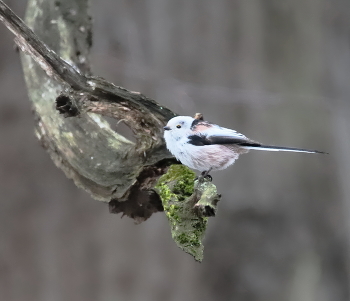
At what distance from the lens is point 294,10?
5.81 ft

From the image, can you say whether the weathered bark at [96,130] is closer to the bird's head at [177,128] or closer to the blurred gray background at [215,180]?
the bird's head at [177,128]

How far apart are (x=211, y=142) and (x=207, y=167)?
0.05 m

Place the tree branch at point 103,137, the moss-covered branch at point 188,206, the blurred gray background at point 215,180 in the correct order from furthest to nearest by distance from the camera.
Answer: the blurred gray background at point 215,180 < the tree branch at point 103,137 < the moss-covered branch at point 188,206

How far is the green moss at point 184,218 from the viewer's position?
61 centimetres

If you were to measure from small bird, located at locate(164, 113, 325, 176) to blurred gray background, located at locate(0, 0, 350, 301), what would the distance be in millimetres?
773

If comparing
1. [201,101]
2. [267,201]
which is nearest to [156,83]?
[201,101]

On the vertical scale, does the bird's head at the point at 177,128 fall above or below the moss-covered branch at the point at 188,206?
above

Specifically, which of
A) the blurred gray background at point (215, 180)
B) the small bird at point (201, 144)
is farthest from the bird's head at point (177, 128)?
the blurred gray background at point (215, 180)

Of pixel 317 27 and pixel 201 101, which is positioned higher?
pixel 317 27

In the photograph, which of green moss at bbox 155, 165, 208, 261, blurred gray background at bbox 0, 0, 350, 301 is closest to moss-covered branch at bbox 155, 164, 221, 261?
green moss at bbox 155, 165, 208, 261

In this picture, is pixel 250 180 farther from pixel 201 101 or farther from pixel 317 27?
pixel 317 27

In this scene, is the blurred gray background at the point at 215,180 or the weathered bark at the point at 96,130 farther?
the blurred gray background at the point at 215,180

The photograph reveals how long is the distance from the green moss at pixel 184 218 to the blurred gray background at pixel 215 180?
0.85 m

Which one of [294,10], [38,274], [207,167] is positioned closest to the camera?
[207,167]
